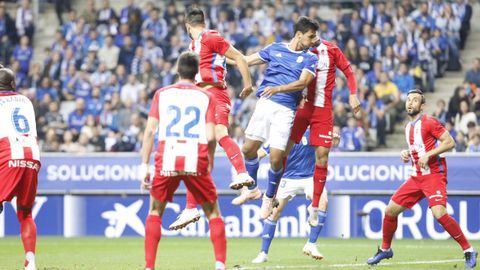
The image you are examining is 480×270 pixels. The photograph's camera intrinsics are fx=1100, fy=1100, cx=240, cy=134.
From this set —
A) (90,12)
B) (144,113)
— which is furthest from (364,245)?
(90,12)

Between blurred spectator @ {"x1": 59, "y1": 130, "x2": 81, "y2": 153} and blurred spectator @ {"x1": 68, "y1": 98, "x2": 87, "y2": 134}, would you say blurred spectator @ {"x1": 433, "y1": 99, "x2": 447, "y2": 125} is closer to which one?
blurred spectator @ {"x1": 59, "y1": 130, "x2": 81, "y2": 153}

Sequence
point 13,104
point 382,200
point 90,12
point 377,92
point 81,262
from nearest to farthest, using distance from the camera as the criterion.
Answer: point 13,104 < point 81,262 < point 382,200 < point 377,92 < point 90,12

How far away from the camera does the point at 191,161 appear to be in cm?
1118

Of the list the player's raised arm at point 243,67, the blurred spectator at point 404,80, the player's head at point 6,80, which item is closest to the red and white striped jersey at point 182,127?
the player's head at point 6,80

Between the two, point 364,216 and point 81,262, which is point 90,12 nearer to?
point 364,216

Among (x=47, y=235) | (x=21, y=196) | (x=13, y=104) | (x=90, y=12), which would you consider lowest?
(x=47, y=235)

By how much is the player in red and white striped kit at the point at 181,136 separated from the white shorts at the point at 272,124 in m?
3.61

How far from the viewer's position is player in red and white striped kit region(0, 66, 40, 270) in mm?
12703

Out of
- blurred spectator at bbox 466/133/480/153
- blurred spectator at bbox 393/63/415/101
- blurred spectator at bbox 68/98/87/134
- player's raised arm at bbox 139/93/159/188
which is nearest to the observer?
player's raised arm at bbox 139/93/159/188

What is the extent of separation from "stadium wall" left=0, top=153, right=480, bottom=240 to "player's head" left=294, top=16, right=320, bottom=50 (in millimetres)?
6626

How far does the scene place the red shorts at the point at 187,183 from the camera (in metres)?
11.3

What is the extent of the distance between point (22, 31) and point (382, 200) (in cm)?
1364

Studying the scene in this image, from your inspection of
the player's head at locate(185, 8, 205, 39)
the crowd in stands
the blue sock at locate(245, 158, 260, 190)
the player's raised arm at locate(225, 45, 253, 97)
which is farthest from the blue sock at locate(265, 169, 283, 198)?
the crowd in stands

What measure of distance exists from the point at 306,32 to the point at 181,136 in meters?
3.94
